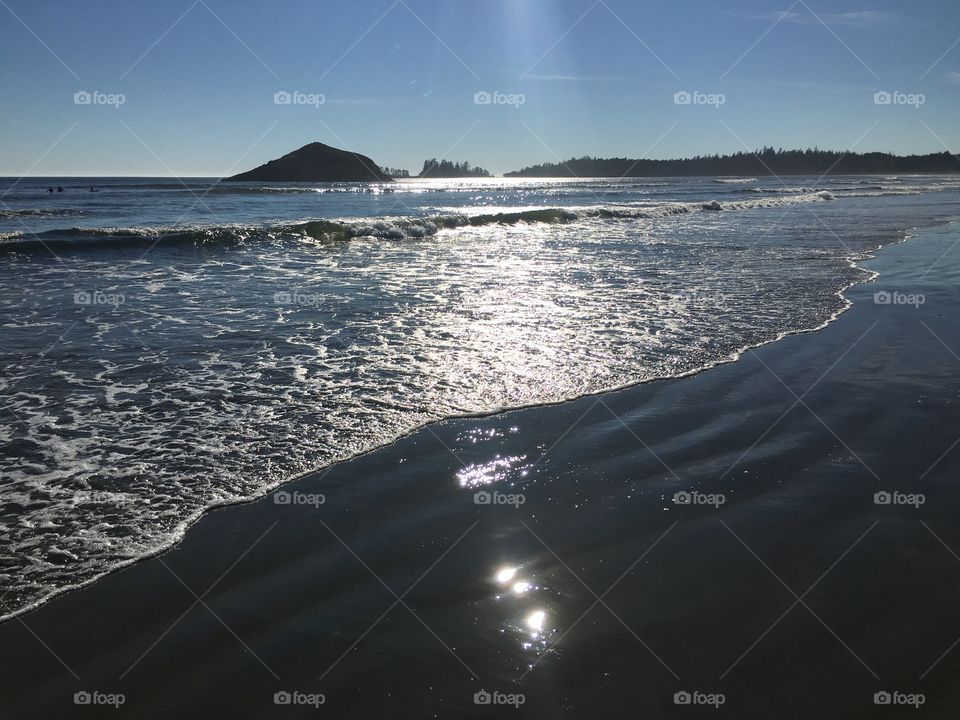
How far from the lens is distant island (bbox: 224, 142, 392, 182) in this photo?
112 meters

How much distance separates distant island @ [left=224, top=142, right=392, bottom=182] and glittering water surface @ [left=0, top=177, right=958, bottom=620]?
9968cm

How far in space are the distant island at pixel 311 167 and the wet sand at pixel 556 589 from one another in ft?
371

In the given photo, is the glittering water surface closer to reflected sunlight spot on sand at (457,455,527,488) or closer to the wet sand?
reflected sunlight spot on sand at (457,455,527,488)

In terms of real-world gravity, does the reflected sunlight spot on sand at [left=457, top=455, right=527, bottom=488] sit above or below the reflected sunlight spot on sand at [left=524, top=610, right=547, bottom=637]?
above

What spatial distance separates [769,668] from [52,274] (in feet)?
51.4

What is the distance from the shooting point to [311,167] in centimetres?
11419

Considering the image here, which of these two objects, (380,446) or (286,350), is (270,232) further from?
(380,446)

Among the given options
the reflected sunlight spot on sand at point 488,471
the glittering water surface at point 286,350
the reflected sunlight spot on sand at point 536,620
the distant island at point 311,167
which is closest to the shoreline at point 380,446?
the glittering water surface at point 286,350


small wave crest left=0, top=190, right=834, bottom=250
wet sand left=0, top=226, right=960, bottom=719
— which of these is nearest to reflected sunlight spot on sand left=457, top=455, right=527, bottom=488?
wet sand left=0, top=226, right=960, bottom=719

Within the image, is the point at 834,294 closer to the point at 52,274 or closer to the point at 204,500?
the point at 204,500

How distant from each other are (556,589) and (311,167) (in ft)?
394

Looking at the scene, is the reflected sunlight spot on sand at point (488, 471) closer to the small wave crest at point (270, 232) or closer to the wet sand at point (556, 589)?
the wet sand at point (556, 589)

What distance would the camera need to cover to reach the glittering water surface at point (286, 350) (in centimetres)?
421

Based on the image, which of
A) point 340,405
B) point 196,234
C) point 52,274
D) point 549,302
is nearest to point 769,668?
point 340,405
